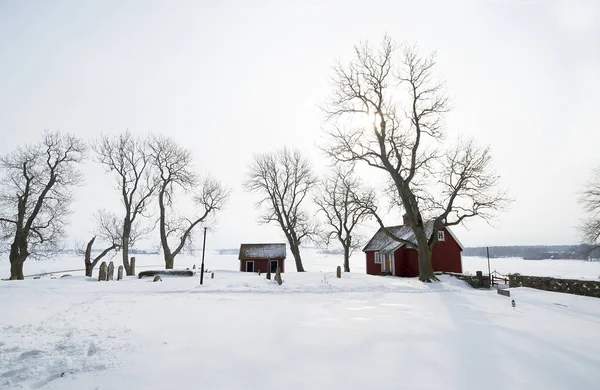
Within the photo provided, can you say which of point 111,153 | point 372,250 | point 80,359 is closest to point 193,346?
point 80,359

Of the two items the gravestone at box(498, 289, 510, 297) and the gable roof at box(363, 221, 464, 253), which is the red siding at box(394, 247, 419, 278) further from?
the gravestone at box(498, 289, 510, 297)

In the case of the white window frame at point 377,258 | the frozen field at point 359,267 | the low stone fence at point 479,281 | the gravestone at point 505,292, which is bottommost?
the frozen field at point 359,267

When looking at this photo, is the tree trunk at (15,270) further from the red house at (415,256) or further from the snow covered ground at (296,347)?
the red house at (415,256)

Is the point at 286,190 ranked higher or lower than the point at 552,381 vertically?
→ higher

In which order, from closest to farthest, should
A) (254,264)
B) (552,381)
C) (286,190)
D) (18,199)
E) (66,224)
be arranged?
(552,381)
(18,199)
(66,224)
(286,190)
(254,264)

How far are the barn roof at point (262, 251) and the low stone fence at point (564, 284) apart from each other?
26.2 metres

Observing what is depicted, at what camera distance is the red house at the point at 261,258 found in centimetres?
4041

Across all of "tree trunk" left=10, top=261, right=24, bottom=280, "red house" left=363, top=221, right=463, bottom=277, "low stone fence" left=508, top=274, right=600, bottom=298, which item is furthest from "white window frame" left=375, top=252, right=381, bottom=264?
"tree trunk" left=10, top=261, right=24, bottom=280

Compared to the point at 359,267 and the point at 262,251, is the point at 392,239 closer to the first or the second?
the point at 262,251

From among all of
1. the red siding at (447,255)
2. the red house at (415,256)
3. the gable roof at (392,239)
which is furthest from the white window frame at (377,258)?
the red siding at (447,255)

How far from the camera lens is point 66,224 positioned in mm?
25922

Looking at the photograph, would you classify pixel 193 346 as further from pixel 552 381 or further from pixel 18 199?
pixel 18 199

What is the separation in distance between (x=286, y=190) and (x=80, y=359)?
98.0 ft

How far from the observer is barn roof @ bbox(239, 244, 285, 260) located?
133ft
